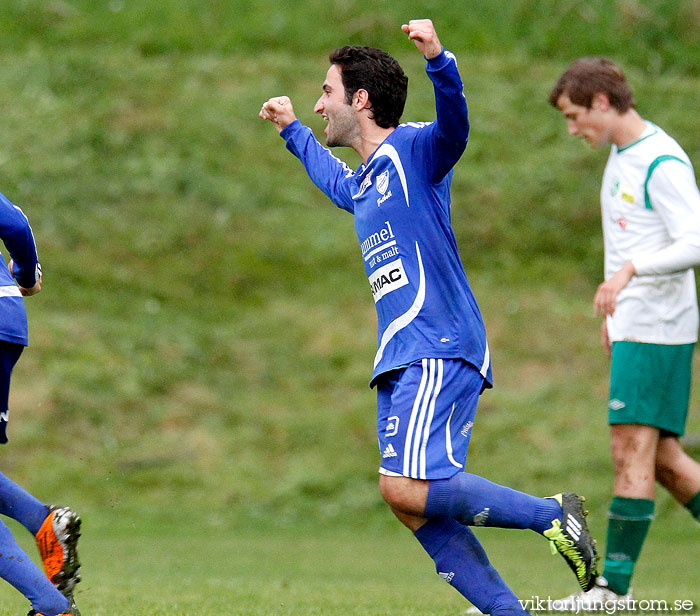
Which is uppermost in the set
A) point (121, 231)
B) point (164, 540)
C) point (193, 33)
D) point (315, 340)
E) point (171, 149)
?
point (193, 33)

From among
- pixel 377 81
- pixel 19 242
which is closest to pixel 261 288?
pixel 19 242

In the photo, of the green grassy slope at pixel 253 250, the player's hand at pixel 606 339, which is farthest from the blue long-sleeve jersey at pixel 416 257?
the green grassy slope at pixel 253 250

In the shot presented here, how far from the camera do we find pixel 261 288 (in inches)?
565

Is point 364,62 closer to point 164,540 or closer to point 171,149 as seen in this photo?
point 164,540

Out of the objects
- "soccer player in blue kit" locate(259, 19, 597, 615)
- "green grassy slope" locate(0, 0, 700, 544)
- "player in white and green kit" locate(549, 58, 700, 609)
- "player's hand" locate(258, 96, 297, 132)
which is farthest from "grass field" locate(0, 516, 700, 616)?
"player's hand" locate(258, 96, 297, 132)

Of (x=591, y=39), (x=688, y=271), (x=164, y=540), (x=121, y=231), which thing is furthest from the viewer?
(x=591, y=39)

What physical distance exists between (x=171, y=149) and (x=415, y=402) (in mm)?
12605

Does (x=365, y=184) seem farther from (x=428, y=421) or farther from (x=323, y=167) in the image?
(x=428, y=421)

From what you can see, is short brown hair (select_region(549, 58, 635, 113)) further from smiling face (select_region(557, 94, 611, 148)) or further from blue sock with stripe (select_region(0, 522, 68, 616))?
blue sock with stripe (select_region(0, 522, 68, 616))

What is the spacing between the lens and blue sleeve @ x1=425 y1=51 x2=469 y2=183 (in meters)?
3.94

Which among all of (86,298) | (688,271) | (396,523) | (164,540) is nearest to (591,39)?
(86,298)

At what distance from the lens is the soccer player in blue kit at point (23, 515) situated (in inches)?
163

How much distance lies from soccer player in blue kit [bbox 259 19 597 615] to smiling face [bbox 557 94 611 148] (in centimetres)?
162

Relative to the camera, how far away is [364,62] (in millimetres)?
4457
